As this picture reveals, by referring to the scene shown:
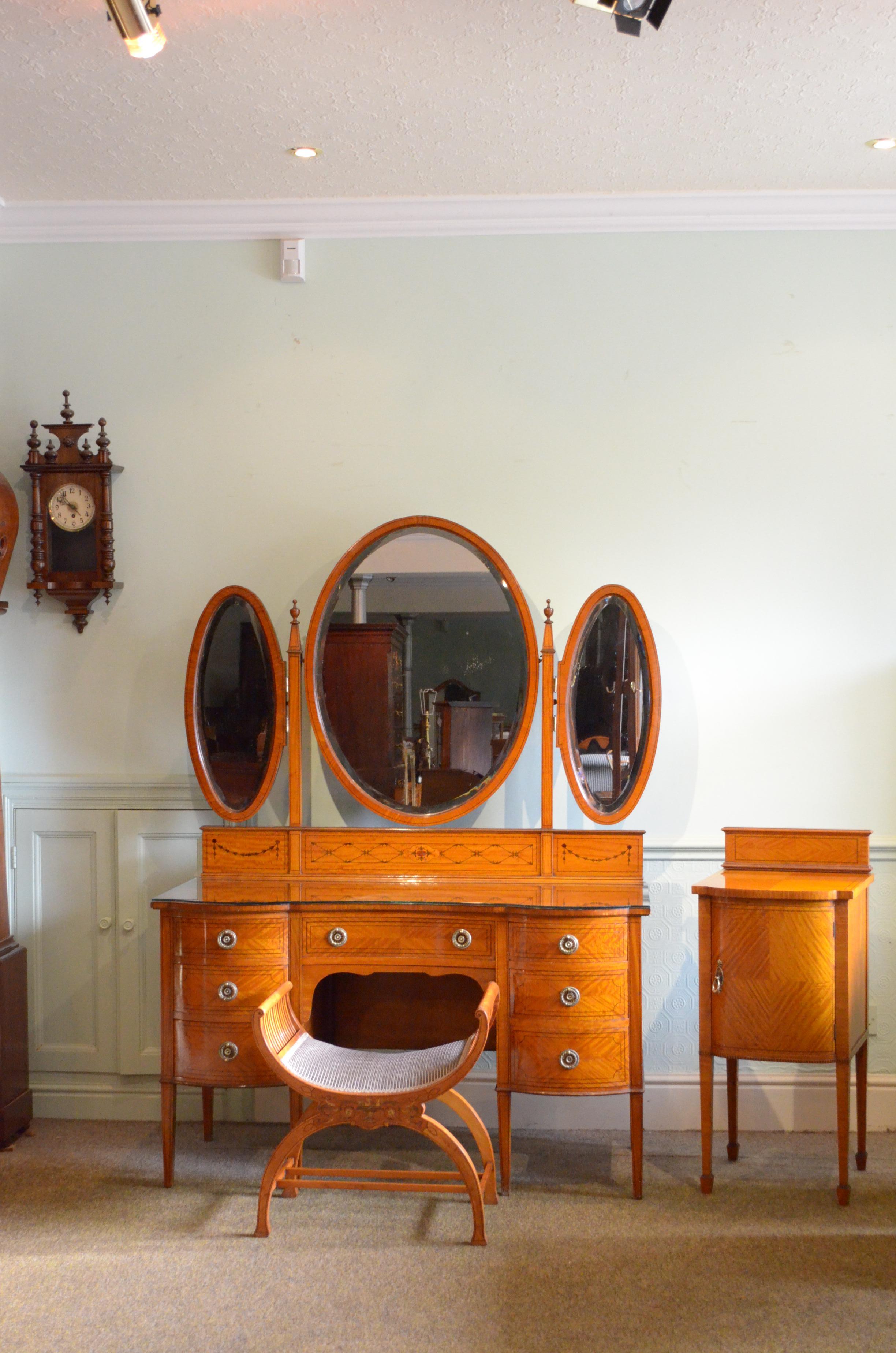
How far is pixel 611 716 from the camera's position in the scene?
3166mm

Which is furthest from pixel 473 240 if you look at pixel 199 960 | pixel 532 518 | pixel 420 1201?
pixel 420 1201

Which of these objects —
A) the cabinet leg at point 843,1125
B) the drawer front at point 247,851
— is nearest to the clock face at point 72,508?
the drawer front at point 247,851

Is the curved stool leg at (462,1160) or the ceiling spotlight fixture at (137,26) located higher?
the ceiling spotlight fixture at (137,26)

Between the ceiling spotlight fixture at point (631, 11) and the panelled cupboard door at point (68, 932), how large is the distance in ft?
8.31

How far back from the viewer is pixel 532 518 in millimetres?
3387

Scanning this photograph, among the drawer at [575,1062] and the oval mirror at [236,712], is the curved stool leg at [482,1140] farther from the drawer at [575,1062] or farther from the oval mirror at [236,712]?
the oval mirror at [236,712]

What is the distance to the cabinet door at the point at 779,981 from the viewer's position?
9.02ft

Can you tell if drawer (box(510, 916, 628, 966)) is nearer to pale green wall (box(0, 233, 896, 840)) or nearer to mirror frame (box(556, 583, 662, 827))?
mirror frame (box(556, 583, 662, 827))

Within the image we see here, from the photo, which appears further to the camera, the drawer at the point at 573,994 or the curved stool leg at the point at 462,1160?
the drawer at the point at 573,994

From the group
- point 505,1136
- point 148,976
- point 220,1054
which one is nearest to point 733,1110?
point 505,1136

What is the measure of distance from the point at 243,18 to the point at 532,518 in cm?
154

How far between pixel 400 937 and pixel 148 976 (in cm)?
101

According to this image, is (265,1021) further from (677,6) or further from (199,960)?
(677,6)

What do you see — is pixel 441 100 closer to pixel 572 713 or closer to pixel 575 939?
pixel 572 713
